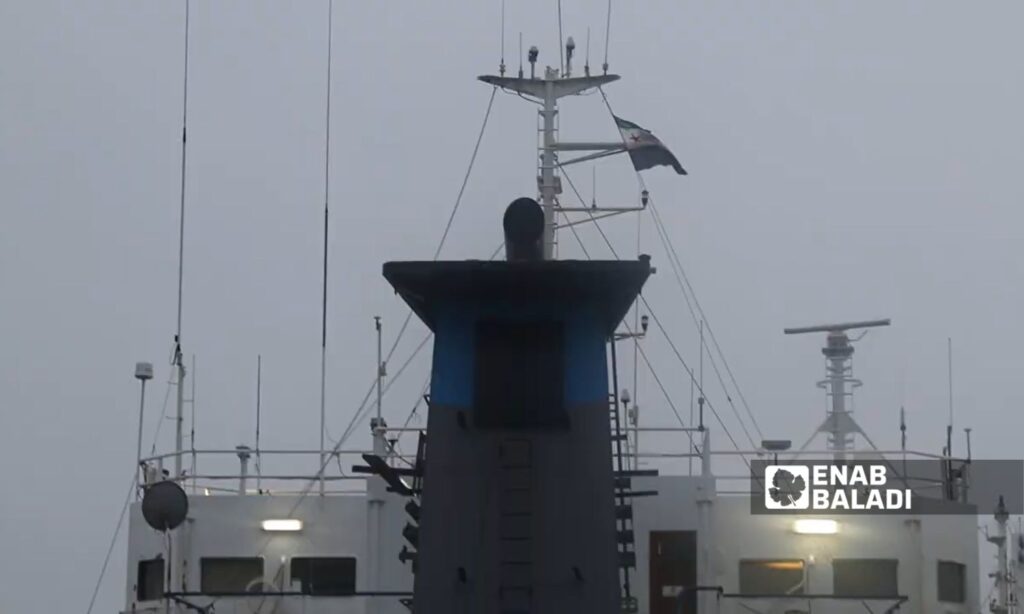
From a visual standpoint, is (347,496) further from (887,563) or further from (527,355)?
(527,355)

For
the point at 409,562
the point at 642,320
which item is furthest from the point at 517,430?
the point at 642,320

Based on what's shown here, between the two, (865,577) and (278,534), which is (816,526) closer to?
(865,577)

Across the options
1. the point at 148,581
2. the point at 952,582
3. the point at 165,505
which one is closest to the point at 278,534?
the point at 148,581

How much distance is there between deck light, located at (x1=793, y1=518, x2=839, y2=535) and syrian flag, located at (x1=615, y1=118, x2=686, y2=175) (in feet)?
20.3

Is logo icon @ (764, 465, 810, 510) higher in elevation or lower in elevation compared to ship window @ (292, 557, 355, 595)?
higher

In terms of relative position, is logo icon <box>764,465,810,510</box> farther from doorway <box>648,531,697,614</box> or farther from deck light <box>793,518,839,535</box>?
doorway <box>648,531,697,614</box>

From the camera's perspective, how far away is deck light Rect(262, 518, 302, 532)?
17719mm

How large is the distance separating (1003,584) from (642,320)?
5.77 m

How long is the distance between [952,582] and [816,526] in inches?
63.8

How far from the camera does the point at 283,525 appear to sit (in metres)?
17.8

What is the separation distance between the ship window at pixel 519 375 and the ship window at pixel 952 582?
8.40 meters

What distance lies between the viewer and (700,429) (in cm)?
1809

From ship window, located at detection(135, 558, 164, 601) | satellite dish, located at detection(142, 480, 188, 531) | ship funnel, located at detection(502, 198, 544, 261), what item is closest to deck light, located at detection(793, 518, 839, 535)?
satellite dish, located at detection(142, 480, 188, 531)

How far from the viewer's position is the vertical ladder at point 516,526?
10.4m
